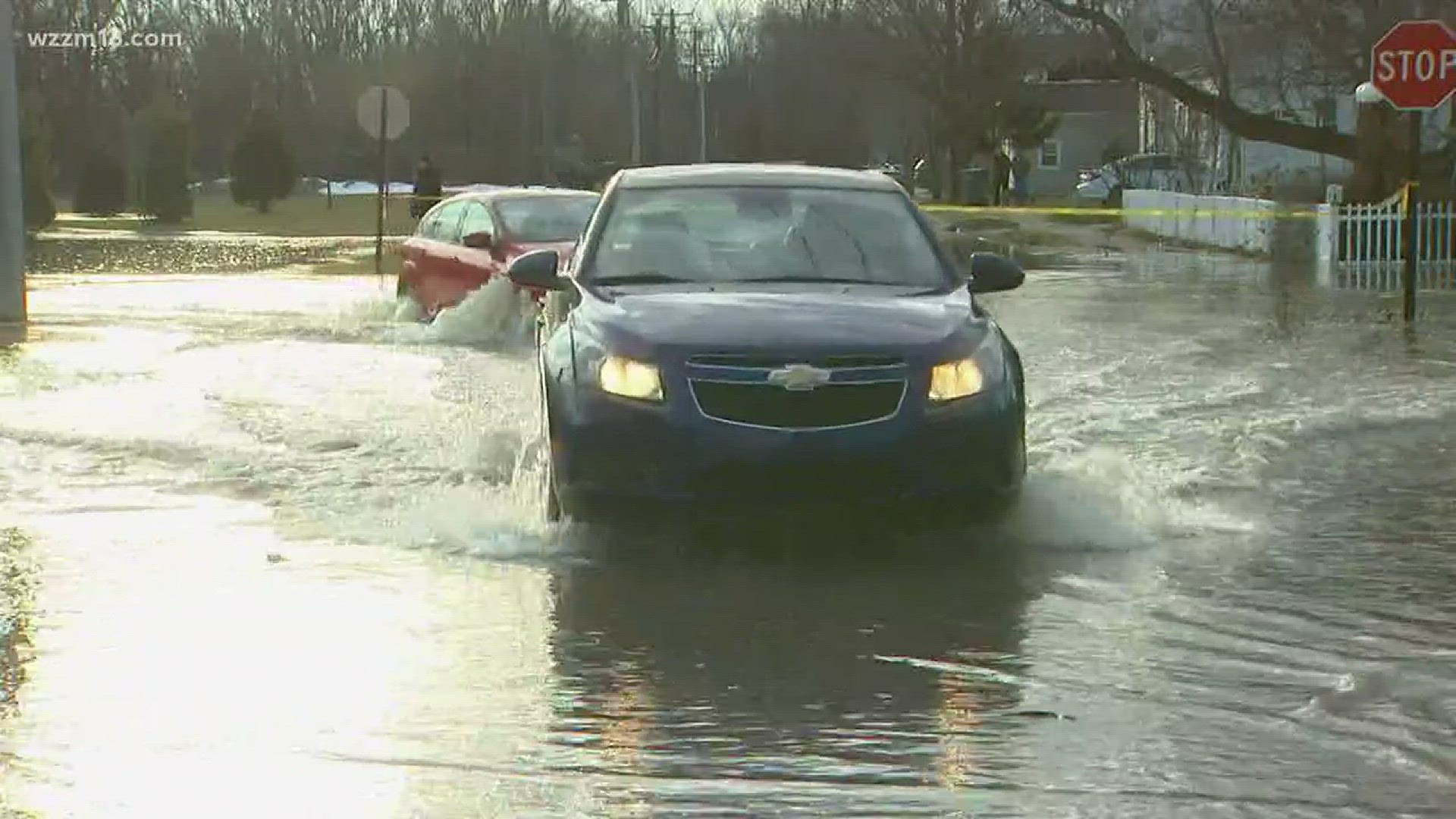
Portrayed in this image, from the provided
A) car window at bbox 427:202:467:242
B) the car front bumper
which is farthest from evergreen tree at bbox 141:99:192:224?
the car front bumper

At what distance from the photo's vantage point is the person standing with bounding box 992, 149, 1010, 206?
61.4 m

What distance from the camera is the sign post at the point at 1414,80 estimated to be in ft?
68.8

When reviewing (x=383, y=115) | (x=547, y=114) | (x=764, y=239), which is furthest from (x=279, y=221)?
(x=764, y=239)

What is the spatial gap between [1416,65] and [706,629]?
16.5m

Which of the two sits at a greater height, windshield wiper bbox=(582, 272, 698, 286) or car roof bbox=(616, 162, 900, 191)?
car roof bbox=(616, 162, 900, 191)

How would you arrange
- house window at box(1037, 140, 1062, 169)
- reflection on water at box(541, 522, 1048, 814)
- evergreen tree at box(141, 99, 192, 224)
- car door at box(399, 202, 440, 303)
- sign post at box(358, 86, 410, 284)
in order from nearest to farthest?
1. reflection on water at box(541, 522, 1048, 814)
2. car door at box(399, 202, 440, 303)
3. sign post at box(358, 86, 410, 284)
4. evergreen tree at box(141, 99, 192, 224)
5. house window at box(1037, 140, 1062, 169)

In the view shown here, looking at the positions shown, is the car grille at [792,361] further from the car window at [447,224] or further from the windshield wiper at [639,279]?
the car window at [447,224]

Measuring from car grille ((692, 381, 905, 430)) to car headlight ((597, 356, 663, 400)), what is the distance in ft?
0.47

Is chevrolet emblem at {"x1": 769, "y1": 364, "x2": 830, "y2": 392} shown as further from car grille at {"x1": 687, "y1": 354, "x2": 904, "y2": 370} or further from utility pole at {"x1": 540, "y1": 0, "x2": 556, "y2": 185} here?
utility pole at {"x1": 540, "y1": 0, "x2": 556, "y2": 185}

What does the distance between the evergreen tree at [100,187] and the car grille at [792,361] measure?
5223 centimetres

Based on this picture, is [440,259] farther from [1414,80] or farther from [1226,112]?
[1226,112]

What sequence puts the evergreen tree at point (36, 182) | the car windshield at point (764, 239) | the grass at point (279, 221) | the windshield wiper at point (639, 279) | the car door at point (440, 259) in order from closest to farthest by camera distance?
1. the windshield wiper at point (639, 279)
2. the car windshield at point (764, 239)
3. the car door at point (440, 259)
4. the evergreen tree at point (36, 182)
5. the grass at point (279, 221)

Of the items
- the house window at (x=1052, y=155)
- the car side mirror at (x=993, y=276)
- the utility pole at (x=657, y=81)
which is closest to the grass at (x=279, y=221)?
the utility pole at (x=657, y=81)

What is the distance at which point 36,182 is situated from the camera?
4462 centimetres
